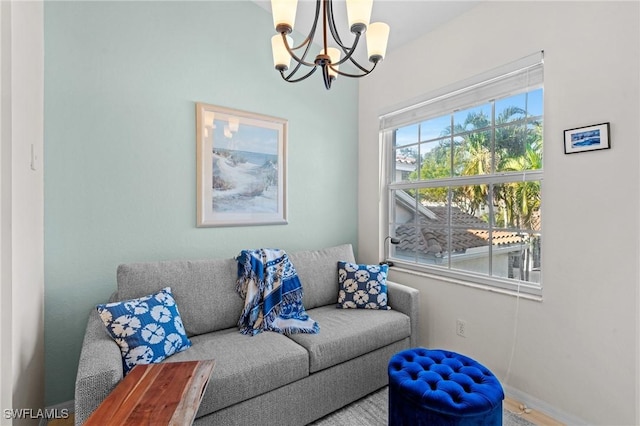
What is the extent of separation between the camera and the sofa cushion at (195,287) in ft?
6.10

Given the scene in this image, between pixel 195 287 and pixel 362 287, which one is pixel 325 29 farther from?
pixel 362 287

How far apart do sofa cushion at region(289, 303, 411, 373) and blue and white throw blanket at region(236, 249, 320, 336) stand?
0.11m

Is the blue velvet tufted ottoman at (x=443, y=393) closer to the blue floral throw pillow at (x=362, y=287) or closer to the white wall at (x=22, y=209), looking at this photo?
the blue floral throw pillow at (x=362, y=287)

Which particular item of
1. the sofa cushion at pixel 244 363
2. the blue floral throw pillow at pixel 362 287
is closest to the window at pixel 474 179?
the blue floral throw pillow at pixel 362 287

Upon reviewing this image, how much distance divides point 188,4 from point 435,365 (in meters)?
2.94

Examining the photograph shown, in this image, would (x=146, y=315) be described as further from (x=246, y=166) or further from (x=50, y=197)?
(x=246, y=166)

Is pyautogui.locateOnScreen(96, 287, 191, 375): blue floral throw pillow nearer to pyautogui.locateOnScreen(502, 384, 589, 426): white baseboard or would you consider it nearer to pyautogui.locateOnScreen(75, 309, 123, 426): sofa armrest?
pyautogui.locateOnScreen(75, 309, 123, 426): sofa armrest

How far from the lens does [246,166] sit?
2.61 m

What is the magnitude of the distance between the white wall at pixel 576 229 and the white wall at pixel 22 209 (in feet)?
7.92

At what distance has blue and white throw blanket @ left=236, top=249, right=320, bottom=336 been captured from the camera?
6.77 feet

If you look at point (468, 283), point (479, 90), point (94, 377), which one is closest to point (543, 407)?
point (468, 283)

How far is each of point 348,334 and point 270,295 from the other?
0.58 metres

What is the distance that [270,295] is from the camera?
2141 millimetres

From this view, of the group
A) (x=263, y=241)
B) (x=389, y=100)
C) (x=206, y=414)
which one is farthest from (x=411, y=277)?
(x=206, y=414)
